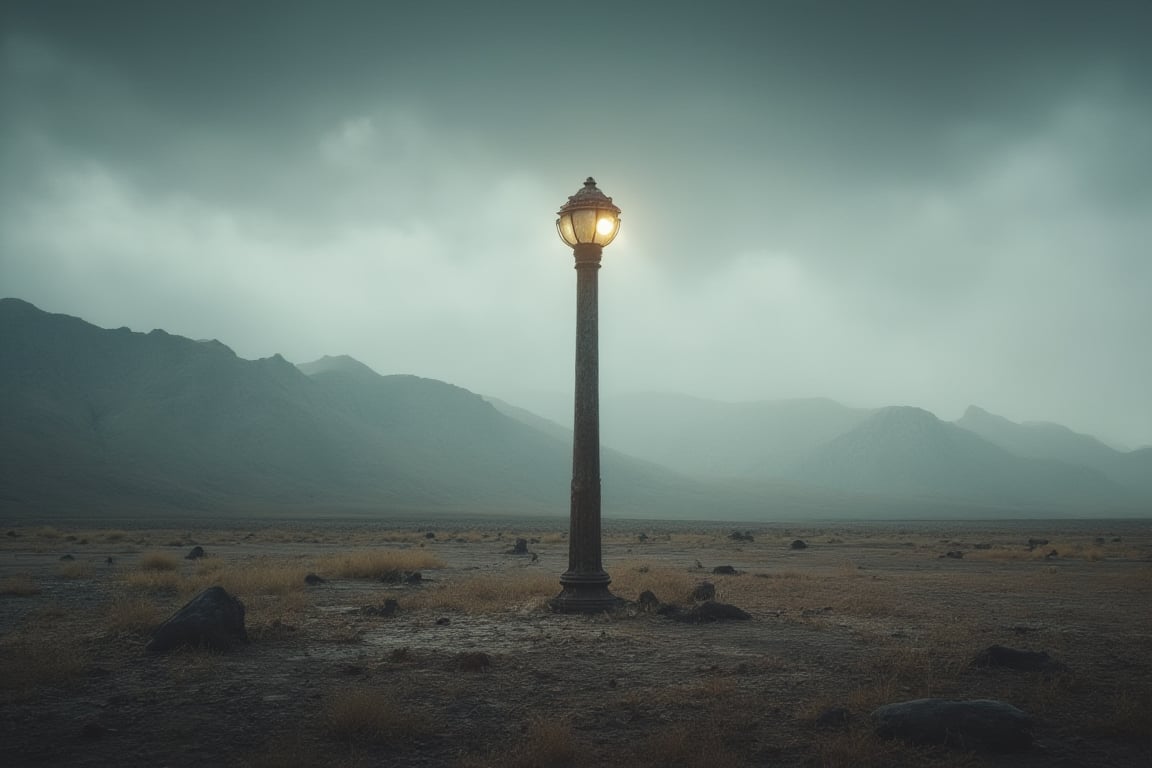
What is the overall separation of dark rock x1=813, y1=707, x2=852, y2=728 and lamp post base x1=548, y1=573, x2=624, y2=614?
19.2ft

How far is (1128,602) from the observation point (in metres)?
14.1

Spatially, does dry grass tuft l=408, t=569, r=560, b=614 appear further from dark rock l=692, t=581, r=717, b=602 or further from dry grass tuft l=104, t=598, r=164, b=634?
dry grass tuft l=104, t=598, r=164, b=634

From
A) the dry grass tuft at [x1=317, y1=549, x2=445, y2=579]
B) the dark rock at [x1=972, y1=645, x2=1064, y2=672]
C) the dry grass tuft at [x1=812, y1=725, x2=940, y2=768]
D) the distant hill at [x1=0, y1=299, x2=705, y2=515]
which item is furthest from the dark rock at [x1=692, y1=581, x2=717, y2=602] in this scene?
the distant hill at [x1=0, y1=299, x2=705, y2=515]

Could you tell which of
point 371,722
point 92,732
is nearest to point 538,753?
point 371,722

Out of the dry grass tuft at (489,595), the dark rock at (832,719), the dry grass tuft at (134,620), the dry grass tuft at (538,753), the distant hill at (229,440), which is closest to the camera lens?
the dry grass tuft at (538,753)

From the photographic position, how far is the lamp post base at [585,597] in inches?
471

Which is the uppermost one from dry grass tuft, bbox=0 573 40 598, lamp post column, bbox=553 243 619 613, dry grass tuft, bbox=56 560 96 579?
lamp post column, bbox=553 243 619 613

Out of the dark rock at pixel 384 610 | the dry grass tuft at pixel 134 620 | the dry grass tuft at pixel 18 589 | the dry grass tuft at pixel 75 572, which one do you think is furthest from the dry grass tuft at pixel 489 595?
the dry grass tuft at pixel 75 572

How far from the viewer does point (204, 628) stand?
29.9 ft

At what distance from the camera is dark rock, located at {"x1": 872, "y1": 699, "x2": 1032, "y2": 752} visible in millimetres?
5723

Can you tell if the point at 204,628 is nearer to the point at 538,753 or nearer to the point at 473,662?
the point at 473,662

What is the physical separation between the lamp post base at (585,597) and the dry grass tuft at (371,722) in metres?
5.84

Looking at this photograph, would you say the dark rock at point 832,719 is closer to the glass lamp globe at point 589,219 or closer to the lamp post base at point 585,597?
the lamp post base at point 585,597

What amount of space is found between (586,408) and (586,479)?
111 cm
